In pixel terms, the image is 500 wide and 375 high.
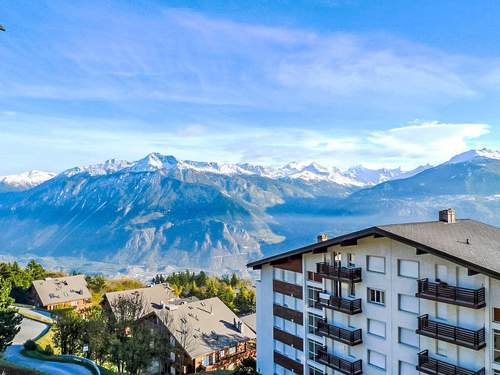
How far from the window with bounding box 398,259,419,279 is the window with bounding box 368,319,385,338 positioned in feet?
14.5

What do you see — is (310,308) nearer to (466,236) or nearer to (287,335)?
(287,335)

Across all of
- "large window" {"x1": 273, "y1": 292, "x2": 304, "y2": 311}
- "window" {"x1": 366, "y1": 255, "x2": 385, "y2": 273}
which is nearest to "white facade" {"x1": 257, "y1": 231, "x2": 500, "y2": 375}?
"window" {"x1": 366, "y1": 255, "x2": 385, "y2": 273}

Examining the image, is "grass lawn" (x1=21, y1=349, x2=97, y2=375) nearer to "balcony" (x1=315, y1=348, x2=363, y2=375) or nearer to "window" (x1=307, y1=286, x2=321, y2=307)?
"window" (x1=307, y1=286, x2=321, y2=307)

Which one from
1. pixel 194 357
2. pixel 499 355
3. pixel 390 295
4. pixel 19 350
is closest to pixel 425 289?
pixel 390 295

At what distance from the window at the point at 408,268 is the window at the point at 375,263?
1494 millimetres

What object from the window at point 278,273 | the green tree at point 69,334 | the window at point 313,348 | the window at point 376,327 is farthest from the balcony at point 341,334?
the green tree at point 69,334

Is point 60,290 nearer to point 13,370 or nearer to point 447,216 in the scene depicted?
point 13,370

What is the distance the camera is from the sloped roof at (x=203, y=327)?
63375 millimetres

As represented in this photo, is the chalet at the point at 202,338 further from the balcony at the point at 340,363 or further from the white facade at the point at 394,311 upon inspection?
the balcony at the point at 340,363

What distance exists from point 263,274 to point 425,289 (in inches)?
772

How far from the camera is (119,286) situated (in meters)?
121

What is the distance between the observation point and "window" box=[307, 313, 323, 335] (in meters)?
38.4

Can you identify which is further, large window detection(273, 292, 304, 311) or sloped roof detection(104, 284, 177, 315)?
sloped roof detection(104, 284, 177, 315)

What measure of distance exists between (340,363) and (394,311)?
6.78 m
